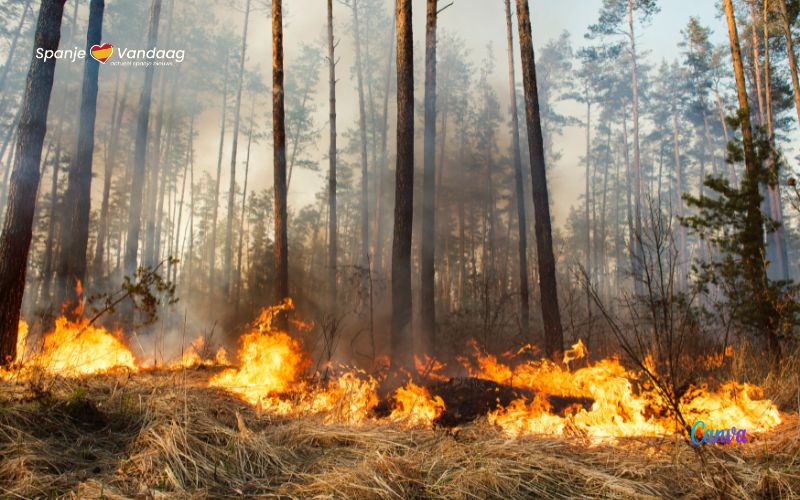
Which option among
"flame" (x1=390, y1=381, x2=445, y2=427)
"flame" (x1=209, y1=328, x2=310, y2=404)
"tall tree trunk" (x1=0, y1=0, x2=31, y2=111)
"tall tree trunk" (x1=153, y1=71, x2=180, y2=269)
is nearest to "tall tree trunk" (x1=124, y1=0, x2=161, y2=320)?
"flame" (x1=209, y1=328, x2=310, y2=404)

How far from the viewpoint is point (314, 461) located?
10.9 ft

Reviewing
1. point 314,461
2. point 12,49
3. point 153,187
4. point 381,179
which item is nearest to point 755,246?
point 314,461

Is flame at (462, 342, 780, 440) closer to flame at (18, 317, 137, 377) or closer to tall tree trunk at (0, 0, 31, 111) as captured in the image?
flame at (18, 317, 137, 377)

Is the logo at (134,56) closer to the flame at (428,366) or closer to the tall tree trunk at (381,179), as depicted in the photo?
the tall tree trunk at (381,179)

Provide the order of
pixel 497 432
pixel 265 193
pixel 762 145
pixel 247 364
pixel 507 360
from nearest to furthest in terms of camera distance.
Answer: pixel 497 432 < pixel 247 364 < pixel 762 145 < pixel 507 360 < pixel 265 193

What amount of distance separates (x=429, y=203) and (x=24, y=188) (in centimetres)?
902

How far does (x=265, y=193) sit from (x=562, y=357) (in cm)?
2714

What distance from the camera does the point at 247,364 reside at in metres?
7.81

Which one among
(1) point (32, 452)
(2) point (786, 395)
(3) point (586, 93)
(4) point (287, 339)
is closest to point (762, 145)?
(2) point (786, 395)

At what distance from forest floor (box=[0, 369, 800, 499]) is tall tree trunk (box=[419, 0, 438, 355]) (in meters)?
6.93

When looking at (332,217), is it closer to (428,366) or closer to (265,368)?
(428,366)

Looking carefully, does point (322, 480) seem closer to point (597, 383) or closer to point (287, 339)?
point (597, 383)

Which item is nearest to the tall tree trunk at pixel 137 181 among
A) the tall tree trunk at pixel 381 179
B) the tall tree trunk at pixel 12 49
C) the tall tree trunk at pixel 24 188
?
the tall tree trunk at pixel 24 188

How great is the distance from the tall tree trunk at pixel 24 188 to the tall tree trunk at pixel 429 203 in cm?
795
